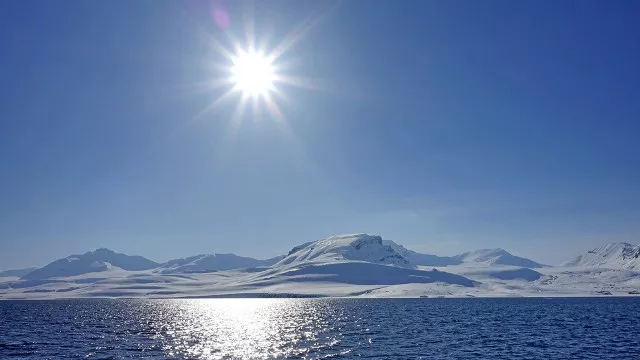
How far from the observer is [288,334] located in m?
91.2

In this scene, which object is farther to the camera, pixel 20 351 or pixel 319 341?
pixel 319 341

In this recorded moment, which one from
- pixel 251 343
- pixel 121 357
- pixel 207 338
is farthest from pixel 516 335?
pixel 121 357

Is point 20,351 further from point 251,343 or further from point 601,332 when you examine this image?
point 601,332

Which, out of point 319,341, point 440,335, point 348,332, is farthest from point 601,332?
point 319,341

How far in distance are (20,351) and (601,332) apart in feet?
314

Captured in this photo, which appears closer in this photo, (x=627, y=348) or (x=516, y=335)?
(x=627, y=348)

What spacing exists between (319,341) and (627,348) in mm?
44490

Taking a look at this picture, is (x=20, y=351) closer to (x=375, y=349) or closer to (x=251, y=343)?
(x=251, y=343)

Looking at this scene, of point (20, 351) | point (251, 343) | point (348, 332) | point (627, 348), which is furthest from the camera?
point (348, 332)

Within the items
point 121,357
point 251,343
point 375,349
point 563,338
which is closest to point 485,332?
point 563,338

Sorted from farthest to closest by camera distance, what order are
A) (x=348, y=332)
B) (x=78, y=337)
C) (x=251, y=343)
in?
(x=348, y=332) < (x=78, y=337) < (x=251, y=343)

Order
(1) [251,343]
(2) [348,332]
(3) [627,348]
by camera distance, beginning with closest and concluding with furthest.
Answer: (3) [627,348] < (1) [251,343] < (2) [348,332]

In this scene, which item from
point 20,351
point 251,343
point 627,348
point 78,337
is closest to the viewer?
point 20,351

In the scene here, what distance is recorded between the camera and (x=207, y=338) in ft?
283
